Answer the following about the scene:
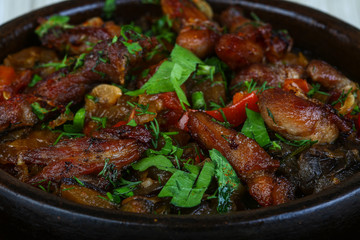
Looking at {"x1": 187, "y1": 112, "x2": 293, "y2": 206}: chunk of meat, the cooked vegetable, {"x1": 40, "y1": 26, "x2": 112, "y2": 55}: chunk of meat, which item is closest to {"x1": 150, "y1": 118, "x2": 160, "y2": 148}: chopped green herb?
the cooked vegetable

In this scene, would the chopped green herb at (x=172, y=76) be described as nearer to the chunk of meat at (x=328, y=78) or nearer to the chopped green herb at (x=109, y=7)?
the chunk of meat at (x=328, y=78)

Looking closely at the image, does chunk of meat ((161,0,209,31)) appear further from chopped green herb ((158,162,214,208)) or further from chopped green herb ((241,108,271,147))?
chopped green herb ((158,162,214,208))

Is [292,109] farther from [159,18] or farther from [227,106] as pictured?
[159,18]

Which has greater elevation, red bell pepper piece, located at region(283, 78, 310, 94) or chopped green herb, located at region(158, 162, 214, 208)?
red bell pepper piece, located at region(283, 78, 310, 94)

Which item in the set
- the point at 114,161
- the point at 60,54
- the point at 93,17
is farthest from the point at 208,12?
the point at 114,161

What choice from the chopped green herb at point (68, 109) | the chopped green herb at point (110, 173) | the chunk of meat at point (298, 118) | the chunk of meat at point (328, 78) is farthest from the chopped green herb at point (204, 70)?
the chopped green herb at point (110, 173)

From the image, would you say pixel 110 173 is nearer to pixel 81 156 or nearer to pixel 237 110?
pixel 81 156
